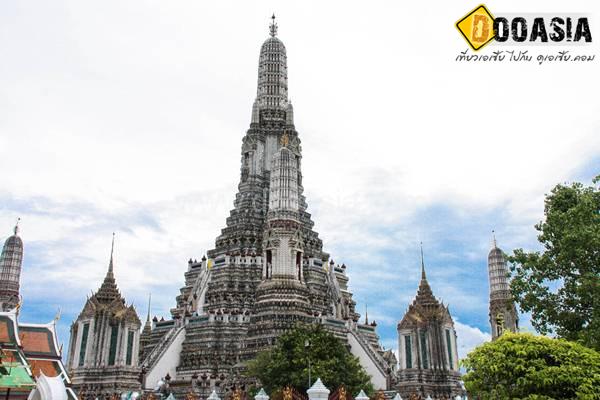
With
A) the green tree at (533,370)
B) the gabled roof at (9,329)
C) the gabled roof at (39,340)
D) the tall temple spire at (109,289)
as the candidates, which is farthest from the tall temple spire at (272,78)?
the green tree at (533,370)

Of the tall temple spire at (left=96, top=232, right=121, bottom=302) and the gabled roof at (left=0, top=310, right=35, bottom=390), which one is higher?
the tall temple spire at (left=96, top=232, right=121, bottom=302)

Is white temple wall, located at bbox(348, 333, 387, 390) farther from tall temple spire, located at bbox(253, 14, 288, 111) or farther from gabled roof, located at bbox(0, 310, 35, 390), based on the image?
tall temple spire, located at bbox(253, 14, 288, 111)

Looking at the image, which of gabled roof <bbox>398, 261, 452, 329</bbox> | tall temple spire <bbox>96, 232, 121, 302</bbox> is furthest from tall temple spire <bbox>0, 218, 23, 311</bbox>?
gabled roof <bbox>398, 261, 452, 329</bbox>

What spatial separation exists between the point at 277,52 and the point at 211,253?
2244 centimetres

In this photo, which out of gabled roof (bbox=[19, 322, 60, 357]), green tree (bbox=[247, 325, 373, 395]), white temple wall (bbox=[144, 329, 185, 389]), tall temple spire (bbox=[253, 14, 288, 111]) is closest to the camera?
gabled roof (bbox=[19, 322, 60, 357])

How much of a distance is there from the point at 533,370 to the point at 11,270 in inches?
2040

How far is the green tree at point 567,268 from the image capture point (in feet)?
66.6

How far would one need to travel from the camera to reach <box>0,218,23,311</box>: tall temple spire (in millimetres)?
53750

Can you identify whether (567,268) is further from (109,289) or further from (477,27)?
(109,289)

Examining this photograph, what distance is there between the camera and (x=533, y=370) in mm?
15523

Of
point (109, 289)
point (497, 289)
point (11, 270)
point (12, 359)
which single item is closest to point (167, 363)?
point (109, 289)

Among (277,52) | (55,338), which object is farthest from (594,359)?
(277,52)

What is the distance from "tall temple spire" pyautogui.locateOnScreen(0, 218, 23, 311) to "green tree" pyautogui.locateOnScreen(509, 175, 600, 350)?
46.5 m

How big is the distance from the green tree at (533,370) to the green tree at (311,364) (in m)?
12.5
